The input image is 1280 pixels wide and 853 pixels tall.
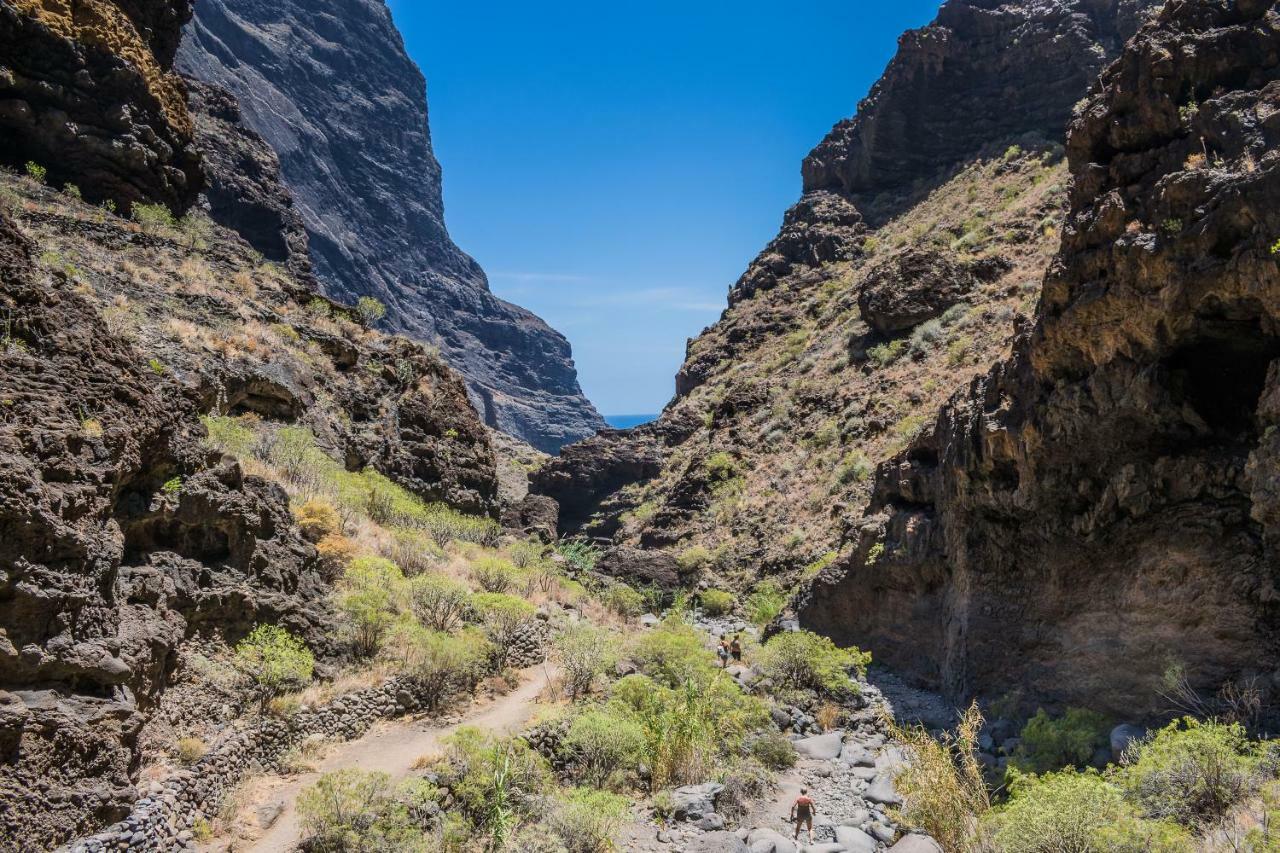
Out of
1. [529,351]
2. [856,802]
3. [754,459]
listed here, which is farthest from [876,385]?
[529,351]

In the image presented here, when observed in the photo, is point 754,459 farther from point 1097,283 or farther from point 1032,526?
point 1097,283

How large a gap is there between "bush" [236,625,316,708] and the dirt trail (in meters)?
1.17

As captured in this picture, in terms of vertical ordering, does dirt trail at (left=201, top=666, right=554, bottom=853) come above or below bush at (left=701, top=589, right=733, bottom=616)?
below

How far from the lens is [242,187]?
130ft

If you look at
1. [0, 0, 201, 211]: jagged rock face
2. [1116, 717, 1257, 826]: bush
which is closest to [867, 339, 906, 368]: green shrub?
[1116, 717, 1257, 826]: bush

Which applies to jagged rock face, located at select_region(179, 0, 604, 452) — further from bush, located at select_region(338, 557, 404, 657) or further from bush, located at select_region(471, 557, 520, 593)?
bush, located at select_region(338, 557, 404, 657)

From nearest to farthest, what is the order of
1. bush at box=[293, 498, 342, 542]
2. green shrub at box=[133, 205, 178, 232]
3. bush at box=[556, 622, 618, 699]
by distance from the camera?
bush at box=[556, 622, 618, 699] < bush at box=[293, 498, 342, 542] < green shrub at box=[133, 205, 178, 232]

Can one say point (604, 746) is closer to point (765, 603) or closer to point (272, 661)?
point (272, 661)

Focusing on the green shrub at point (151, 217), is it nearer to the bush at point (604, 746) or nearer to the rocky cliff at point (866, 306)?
the bush at point (604, 746)

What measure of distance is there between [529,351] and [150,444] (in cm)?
14361

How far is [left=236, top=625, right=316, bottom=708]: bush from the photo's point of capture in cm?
937

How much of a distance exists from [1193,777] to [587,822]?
6.13 m

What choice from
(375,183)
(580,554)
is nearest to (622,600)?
(580,554)

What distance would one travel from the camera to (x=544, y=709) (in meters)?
11.9
